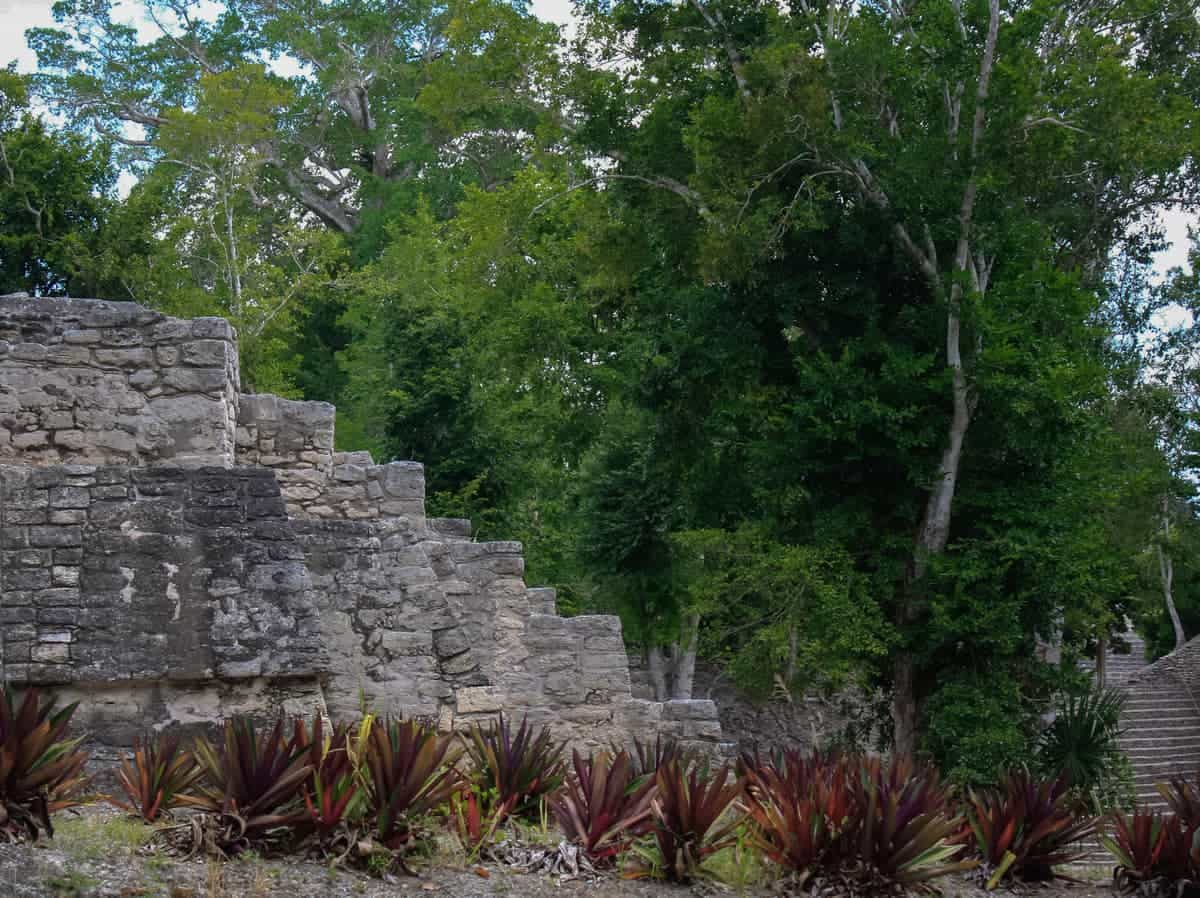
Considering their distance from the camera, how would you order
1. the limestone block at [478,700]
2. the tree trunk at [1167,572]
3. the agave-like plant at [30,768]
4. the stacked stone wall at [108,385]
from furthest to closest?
the tree trunk at [1167,572] < the limestone block at [478,700] < the stacked stone wall at [108,385] < the agave-like plant at [30,768]

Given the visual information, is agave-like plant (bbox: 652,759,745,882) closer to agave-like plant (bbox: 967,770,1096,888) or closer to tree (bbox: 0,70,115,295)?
agave-like plant (bbox: 967,770,1096,888)

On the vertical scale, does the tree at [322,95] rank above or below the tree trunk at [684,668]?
above

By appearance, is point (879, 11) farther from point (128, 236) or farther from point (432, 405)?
point (128, 236)

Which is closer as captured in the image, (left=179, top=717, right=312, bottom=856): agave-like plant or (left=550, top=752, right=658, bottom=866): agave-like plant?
(left=179, top=717, right=312, bottom=856): agave-like plant

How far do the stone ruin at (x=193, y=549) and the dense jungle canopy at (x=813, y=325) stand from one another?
6071 mm

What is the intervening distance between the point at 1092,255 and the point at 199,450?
15493 millimetres

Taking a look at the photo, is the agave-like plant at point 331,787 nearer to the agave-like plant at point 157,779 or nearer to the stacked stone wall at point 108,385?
the agave-like plant at point 157,779

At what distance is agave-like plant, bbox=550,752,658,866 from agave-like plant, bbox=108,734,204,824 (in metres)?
1.87

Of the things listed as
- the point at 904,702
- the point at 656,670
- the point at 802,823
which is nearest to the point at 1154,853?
the point at 802,823

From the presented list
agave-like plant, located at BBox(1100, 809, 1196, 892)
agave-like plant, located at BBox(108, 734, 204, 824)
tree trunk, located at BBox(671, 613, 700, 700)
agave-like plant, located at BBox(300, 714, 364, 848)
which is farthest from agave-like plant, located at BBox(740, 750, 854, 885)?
tree trunk, located at BBox(671, 613, 700, 700)

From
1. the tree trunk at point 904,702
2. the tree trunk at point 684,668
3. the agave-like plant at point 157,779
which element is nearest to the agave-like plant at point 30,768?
the agave-like plant at point 157,779

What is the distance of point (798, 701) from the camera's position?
80.9 ft

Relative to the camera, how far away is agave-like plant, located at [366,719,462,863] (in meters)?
7.42

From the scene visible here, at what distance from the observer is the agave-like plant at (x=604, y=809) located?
25.9 feet
